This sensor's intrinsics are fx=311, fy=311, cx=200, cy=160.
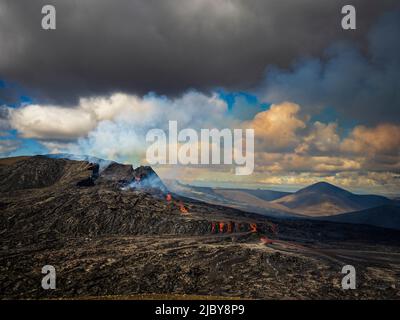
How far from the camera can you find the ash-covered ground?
4541 centimetres

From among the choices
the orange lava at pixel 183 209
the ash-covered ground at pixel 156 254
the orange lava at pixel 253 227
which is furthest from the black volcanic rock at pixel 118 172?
the orange lava at pixel 253 227

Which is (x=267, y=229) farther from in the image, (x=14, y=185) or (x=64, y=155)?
(x=64, y=155)

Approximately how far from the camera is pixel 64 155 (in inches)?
7239

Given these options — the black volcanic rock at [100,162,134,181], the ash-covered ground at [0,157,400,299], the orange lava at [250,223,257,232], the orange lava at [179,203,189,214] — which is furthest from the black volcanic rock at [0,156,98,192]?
the orange lava at [250,223,257,232]

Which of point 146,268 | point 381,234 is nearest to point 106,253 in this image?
point 146,268

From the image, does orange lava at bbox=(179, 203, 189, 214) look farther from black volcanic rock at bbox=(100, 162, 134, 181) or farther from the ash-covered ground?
black volcanic rock at bbox=(100, 162, 134, 181)

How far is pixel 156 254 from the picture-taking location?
60125 millimetres

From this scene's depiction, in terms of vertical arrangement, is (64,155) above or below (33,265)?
above

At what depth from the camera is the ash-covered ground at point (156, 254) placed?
149 ft

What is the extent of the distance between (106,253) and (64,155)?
5465 inches

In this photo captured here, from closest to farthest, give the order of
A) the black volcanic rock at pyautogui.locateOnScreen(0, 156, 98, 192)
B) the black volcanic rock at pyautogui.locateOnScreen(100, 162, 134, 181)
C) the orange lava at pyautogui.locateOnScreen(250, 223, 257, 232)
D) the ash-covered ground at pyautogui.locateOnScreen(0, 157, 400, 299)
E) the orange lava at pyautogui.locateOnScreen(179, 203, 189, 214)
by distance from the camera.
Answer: the ash-covered ground at pyautogui.locateOnScreen(0, 157, 400, 299)
the orange lava at pyautogui.locateOnScreen(250, 223, 257, 232)
the orange lava at pyautogui.locateOnScreen(179, 203, 189, 214)
the black volcanic rock at pyautogui.locateOnScreen(0, 156, 98, 192)
the black volcanic rock at pyautogui.locateOnScreen(100, 162, 134, 181)

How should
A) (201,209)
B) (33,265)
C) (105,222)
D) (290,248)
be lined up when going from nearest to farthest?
(33,265), (290,248), (105,222), (201,209)

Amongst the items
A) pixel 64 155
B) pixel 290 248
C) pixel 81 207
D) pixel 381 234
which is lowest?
pixel 381 234

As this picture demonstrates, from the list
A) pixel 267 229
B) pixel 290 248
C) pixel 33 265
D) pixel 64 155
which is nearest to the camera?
pixel 33 265
